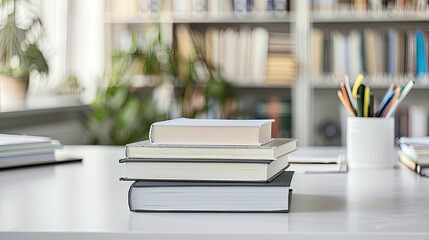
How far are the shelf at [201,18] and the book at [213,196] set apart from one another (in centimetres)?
312

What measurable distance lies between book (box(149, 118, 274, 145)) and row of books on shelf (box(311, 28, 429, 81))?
3.03m

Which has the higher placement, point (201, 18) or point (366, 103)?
point (201, 18)

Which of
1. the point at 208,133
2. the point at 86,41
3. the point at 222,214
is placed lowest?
the point at 222,214

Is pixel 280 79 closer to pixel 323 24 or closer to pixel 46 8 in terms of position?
pixel 323 24

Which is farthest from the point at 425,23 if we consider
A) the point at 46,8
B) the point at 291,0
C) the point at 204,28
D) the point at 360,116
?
the point at 360,116

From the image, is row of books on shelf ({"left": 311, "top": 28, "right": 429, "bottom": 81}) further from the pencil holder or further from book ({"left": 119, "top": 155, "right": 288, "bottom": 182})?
book ({"left": 119, "top": 155, "right": 288, "bottom": 182})

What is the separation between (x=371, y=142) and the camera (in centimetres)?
160

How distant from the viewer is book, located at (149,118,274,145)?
1.07 m

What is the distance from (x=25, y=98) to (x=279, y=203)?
2589mm

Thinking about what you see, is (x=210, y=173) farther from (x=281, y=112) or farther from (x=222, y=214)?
(x=281, y=112)

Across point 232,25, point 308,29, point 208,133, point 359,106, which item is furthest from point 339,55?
point 208,133

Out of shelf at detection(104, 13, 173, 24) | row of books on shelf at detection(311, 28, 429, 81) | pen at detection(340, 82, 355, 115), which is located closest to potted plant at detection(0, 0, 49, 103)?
shelf at detection(104, 13, 173, 24)

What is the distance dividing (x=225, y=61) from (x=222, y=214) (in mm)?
3154

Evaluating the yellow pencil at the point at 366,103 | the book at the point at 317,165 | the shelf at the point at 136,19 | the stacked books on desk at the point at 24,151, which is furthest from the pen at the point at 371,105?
the shelf at the point at 136,19
